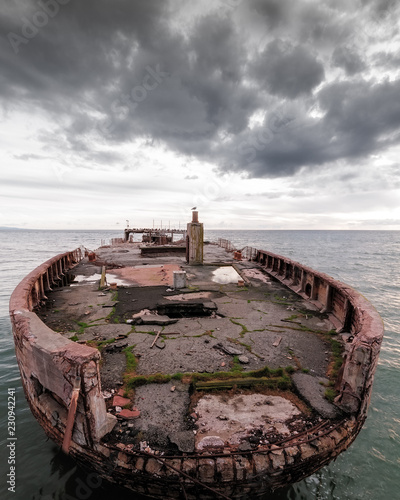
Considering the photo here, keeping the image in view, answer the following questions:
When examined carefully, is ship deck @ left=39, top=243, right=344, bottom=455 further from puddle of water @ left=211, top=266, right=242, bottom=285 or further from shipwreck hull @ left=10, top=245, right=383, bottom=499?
puddle of water @ left=211, top=266, right=242, bottom=285

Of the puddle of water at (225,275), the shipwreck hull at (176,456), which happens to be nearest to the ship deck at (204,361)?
the shipwreck hull at (176,456)

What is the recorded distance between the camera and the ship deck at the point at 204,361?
141 inches

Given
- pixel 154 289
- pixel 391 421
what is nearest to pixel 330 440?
pixel 391 421

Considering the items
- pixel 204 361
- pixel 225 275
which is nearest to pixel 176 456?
pixel 204 361

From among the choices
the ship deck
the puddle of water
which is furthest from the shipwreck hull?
the puddle of water

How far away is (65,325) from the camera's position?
7012mm

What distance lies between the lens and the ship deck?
3.59 metres

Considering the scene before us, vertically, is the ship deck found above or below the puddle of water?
below

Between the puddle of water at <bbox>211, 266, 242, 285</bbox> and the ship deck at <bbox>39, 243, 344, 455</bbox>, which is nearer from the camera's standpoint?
the ship deck at <bbox>39, 243, 344, 455</bbox>

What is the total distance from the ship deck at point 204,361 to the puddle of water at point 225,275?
1.30 meters

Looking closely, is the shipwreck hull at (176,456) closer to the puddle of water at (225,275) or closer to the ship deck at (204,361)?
the ship deck at (204,361)

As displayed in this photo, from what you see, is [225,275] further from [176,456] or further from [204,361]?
[176,456]

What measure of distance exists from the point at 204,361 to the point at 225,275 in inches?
288

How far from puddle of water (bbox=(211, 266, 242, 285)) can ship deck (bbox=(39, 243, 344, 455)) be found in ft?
4.26
